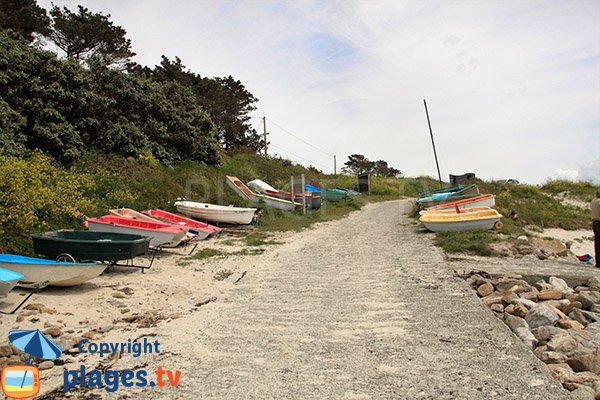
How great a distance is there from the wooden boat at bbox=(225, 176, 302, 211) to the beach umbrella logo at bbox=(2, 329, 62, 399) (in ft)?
55.0

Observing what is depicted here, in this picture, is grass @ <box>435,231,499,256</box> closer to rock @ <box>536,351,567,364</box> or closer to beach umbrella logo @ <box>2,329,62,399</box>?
rock @ <box>536,351,567,364</box>

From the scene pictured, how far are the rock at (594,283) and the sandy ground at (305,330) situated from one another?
121 cm

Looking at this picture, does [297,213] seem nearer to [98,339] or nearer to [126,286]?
[126,286]

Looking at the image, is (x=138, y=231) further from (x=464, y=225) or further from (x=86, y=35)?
(x=86, y=35)

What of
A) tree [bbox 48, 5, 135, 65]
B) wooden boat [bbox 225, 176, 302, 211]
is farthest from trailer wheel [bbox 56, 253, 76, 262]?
tree [bbox 48, 5, 135, 65]

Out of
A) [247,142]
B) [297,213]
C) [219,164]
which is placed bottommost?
[297,213]

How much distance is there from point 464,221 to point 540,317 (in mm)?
8154

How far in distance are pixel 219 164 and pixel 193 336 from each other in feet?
68.4

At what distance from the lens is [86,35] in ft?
84.5

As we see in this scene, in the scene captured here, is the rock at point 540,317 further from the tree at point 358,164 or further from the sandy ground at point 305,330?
the tree at point 358,164

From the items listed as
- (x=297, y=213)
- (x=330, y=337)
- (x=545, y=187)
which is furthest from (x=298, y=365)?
(x=545, y=187)

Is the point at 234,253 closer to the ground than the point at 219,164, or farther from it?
closer to the ground

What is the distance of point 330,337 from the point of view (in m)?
5.45

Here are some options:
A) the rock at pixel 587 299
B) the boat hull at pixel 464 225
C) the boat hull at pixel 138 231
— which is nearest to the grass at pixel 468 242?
the boat hull at pixel 464 225
